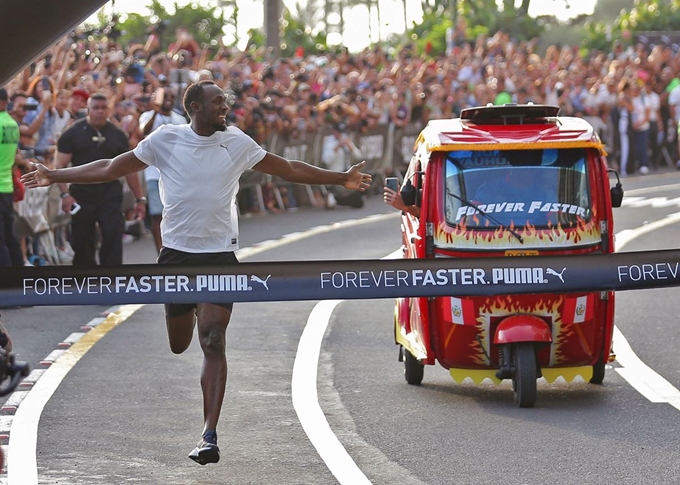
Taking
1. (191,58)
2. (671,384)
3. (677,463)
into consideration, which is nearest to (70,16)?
(677,463)

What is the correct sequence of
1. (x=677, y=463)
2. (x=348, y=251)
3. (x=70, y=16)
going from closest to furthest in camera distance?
(x=70, y=16)
(x=677, y=463)
(x=348, y=251)

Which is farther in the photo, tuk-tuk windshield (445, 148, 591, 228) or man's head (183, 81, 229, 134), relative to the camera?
tuk-tuk windshield (445, 148, 591, 228)

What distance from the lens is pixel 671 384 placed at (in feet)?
34.9

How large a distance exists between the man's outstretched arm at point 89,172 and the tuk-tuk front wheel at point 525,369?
113 inches

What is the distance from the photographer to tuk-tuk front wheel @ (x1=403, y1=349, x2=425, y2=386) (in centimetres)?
1065

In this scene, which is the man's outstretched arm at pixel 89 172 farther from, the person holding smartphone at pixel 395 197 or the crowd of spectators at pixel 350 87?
the crowd of spectators at pixel 350 87

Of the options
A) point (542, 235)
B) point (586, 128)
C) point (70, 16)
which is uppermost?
point (70, 16)

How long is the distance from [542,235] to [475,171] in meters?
0.65

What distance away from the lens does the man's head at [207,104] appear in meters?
8.14

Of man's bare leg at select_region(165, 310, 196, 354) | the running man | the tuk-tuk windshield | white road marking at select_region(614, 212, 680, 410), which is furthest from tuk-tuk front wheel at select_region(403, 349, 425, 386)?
the running man

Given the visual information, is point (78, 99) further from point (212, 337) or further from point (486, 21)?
point (486, 21)

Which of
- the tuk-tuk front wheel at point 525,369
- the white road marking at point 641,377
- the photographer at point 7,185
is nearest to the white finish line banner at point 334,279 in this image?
the tuk-tuk front wheel at point 525,369

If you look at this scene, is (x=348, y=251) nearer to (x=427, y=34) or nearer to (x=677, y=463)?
(x=677, y=463)

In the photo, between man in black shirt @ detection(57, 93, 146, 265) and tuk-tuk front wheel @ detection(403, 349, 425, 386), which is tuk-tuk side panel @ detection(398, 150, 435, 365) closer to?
tuk-tuk front wheel @ detection(403, 349, 425, 386)
